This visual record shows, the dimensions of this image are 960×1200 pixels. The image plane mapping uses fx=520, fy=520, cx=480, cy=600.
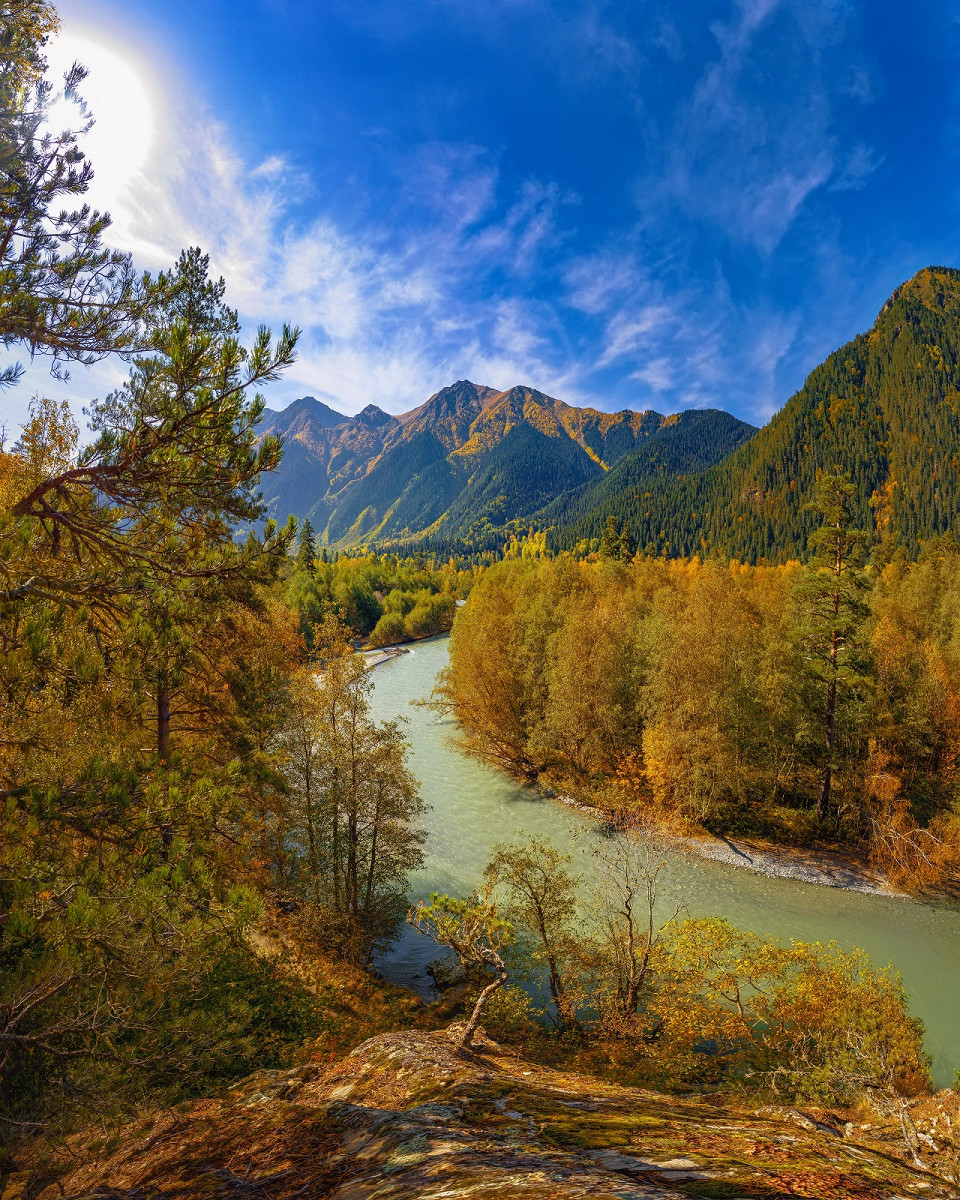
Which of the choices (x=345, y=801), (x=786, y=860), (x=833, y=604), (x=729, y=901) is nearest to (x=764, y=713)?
(x=833, y=604)

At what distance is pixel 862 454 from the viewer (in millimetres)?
133875

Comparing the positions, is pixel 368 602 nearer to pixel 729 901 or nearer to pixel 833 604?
pixel 833 604

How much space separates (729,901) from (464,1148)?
821 inches

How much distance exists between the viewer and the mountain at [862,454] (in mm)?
120812

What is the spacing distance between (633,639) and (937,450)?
143599mm

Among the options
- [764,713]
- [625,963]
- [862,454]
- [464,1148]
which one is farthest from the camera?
[862,454]

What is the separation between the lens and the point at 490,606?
38125 millimetres

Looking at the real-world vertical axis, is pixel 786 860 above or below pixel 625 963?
below

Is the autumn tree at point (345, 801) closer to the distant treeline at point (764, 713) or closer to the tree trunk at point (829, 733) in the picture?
the distant treeline at point (764, 713)

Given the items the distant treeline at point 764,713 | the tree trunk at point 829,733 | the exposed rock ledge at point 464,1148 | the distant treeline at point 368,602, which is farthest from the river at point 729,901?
the distant treeline at point 368,602

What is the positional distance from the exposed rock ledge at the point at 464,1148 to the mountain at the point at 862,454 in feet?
435

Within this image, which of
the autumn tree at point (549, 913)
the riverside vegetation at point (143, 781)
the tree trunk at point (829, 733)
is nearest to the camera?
the riverside vegetation at point (143, 781)

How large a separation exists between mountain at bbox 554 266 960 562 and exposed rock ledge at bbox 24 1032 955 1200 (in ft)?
435

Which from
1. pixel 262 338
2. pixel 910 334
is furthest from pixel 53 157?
pixel 910 334
